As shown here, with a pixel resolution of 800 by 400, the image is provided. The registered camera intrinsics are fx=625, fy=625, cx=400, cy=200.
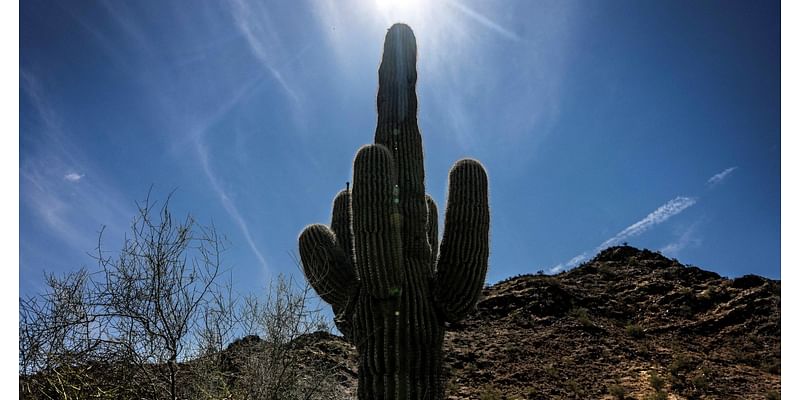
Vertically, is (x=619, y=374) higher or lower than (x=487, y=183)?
lower

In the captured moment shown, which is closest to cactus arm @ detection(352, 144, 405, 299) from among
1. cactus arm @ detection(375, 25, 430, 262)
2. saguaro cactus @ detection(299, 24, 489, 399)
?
saguaro cactus @ detection(299, 24, 489, 399)

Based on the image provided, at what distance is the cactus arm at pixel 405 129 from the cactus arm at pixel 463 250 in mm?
303

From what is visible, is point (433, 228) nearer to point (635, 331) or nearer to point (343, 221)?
point (343, 221)

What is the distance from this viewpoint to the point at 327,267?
755 centimetres

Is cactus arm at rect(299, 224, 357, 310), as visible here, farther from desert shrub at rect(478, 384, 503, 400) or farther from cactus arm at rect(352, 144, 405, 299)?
desert shrub at rect(478, 384, 503, 400)

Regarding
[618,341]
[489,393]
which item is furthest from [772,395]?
[489,393]

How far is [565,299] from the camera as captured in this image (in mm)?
17531

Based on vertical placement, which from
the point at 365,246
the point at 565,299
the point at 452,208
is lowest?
the point at 365,246

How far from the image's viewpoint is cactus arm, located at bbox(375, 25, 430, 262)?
7379mm

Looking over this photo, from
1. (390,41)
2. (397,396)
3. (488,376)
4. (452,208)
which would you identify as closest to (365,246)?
(452,208)

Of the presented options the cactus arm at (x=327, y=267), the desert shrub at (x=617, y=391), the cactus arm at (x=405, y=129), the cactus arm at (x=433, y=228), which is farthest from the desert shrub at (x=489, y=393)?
the cactus arm at (x=405, y=129)

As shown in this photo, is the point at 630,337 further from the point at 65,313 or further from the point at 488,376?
the point at 65,313

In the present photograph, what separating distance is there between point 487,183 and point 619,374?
7416 mm

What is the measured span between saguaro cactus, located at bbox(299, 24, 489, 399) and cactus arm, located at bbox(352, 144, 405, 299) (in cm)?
1
